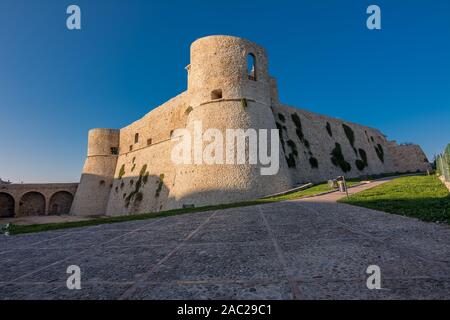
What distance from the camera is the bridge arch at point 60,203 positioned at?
38312mm

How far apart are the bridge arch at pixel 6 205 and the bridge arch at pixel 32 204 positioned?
113 cm

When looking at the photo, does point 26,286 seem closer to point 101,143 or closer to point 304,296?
point 304,296

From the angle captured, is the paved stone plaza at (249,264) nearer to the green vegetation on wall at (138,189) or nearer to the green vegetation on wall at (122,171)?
the green vegetation on wall at (138,189)

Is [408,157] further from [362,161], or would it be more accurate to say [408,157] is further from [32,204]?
[32,204]

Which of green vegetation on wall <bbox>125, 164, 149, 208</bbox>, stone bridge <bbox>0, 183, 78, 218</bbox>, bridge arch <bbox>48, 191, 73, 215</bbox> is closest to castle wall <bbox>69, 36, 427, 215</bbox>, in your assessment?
green vegetation on wall <bbox>125, 164, 149, 208</bbox>

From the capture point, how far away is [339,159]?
32.0 meters

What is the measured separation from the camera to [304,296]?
2.48 meters

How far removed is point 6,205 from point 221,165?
36.0m

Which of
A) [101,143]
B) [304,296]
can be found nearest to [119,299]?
[304,296]

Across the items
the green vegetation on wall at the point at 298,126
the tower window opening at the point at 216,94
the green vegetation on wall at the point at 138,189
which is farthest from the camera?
the green vegetation on wall at the point at 298,126

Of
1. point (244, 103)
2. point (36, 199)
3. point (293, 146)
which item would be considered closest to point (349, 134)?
point (293, 146)

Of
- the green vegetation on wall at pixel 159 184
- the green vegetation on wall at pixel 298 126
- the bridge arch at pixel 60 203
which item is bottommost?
the bridge arch at pixel 60 203

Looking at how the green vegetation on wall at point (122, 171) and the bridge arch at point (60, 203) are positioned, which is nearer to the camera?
the green vegetation on wall at point (122, 171)

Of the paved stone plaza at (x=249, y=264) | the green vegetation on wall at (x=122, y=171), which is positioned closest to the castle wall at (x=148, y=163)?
the green vegetation on wall at (x=122, y=171)
